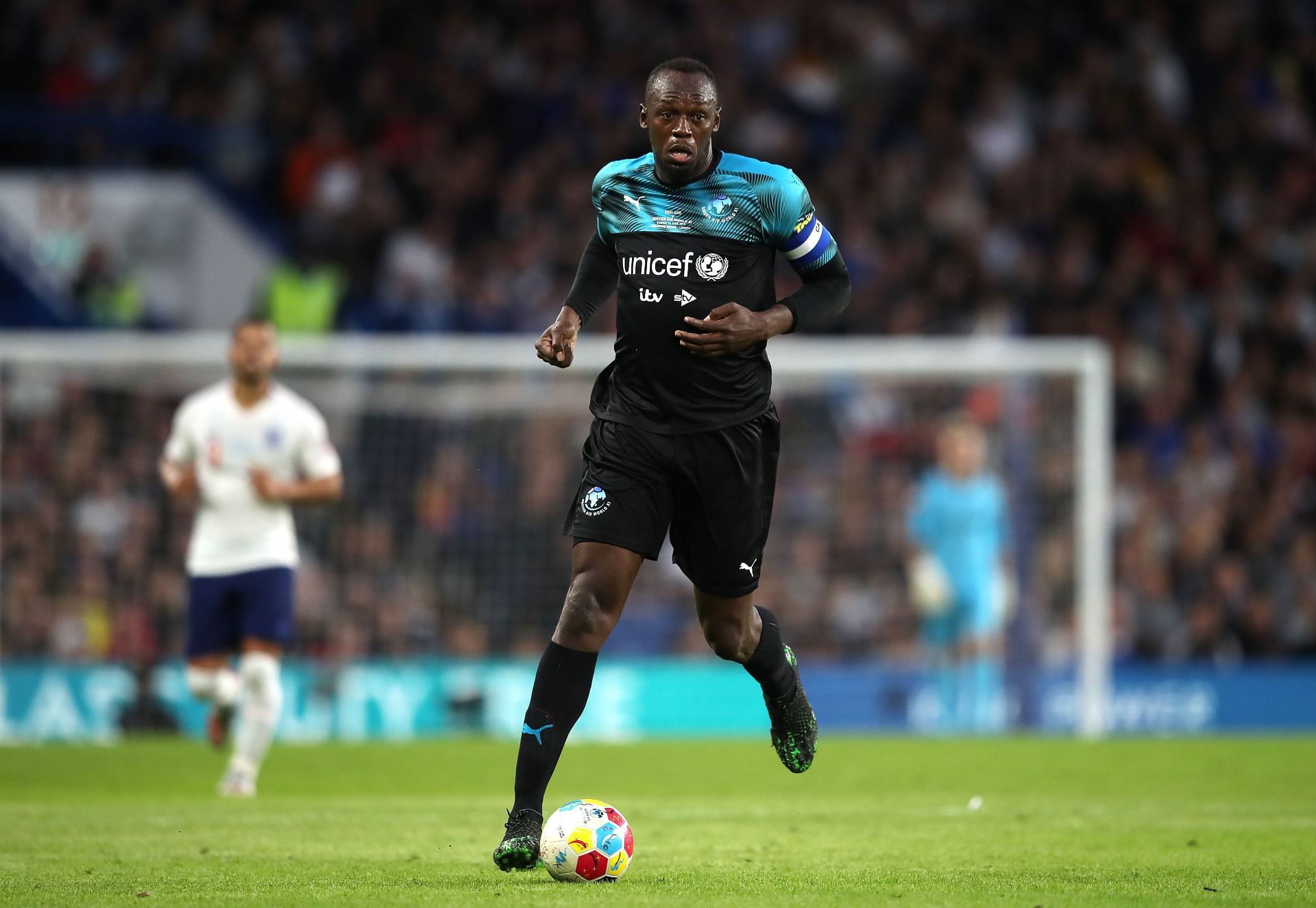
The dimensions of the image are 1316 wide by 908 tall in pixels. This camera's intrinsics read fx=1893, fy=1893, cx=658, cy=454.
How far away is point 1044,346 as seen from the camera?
15.2 m

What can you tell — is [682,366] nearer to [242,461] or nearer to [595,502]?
[595,502]

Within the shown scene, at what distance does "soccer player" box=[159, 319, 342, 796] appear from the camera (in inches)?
376

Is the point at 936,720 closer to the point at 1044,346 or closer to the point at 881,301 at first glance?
the point at 1044,346

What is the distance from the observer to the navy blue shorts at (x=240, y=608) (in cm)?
959

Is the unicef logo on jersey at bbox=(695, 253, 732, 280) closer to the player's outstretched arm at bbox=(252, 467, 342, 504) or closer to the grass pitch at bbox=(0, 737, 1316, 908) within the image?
the grass pitch at bbox=(0, 737, 1316, 908)

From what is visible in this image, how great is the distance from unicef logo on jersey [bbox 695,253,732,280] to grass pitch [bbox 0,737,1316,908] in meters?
1.84

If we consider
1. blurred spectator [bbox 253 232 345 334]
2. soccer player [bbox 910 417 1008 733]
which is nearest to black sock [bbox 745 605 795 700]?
soccer player [bbox 910 417 1008 733]

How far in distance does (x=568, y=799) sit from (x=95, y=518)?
21.2 feet

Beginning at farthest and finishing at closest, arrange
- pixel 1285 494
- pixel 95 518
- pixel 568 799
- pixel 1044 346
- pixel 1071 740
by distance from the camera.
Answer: pixel 1285 494 < pixel 1044 346 < pixel 95 518 < pixel 1071 740 < pixel 568 799

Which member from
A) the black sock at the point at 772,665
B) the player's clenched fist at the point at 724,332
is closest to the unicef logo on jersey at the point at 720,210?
the player's clenched fist at the point at 724,332

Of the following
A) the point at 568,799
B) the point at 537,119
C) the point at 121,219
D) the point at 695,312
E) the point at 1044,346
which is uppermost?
the point at 537,119

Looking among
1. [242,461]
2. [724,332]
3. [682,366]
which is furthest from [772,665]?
[242,461]

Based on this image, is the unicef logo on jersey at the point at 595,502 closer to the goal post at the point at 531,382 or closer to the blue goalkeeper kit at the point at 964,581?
the goal post at the point at 531,382

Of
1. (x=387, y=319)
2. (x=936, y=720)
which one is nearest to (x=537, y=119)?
(x=387, y=319)
